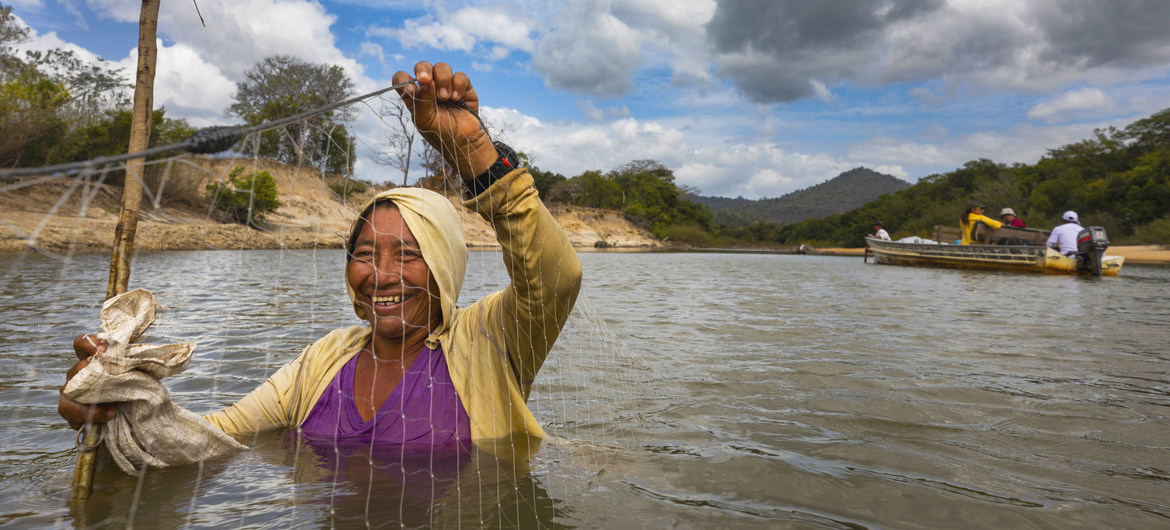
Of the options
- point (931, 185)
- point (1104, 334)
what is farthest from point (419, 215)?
point (931, 185)

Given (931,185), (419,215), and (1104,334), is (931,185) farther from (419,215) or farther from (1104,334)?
(419,215)

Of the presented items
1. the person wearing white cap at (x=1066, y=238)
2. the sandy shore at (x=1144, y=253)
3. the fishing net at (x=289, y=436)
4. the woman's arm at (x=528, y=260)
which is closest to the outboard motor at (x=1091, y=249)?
the person wearing white cap at (x=1066, y=238)

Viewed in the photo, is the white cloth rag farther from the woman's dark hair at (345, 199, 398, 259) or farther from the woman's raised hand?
the woman's raised hand

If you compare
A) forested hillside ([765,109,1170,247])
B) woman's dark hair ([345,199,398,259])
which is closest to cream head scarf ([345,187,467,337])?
woman's dark hair ([345,199,398,259])

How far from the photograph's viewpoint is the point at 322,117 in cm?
212

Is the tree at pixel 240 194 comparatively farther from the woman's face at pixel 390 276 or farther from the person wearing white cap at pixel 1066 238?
the person wearing white cap at pixel 1066 238

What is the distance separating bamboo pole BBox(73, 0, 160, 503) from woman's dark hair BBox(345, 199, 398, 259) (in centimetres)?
64

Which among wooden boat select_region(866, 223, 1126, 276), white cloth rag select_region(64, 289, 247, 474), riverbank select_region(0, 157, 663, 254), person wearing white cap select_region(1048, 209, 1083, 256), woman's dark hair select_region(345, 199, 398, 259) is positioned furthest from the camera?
person wearing white cap select_region(1048, 209, 1083, 256)

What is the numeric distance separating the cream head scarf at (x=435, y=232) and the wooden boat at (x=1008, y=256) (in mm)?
18898

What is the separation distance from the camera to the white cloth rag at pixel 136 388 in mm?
1612

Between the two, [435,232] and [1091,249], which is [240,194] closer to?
[435,232]

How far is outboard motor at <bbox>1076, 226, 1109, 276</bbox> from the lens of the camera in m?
15.4

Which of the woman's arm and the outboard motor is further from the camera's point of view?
the outboard motor

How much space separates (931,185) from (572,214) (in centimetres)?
4088
